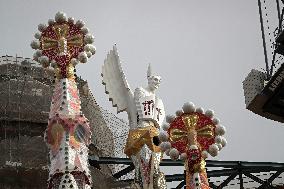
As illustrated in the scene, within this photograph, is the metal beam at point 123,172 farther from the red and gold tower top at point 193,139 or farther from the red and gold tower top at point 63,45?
the red and gold tower top at point 63,45

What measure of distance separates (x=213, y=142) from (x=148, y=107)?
1877mm

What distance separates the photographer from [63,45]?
453 inches

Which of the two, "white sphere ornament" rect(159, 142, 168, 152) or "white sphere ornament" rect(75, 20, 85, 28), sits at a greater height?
"white sphere ornament" rect(75, 20, 85, 28)

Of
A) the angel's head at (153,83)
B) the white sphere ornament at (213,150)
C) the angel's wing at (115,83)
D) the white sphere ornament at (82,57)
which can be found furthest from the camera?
the angel's head at (153,83)

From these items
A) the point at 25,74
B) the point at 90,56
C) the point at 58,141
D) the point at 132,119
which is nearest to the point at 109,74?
the point at 132,119

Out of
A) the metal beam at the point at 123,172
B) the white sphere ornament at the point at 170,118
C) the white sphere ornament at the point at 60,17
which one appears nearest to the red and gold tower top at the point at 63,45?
the white sphere ornament at the point at 60,17

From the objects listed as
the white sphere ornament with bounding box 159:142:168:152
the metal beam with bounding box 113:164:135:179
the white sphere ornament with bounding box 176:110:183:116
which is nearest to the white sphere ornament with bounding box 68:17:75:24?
the white sphere ornament with bounding box 176:110:183:116

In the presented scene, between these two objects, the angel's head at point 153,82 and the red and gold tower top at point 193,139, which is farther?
the angel's head at point 153,82

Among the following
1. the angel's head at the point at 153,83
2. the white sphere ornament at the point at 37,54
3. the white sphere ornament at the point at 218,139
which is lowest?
the white sphere ornament at the point at 218,139

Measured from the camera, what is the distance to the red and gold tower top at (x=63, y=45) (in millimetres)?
11367

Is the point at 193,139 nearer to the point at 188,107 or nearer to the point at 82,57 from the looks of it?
the point at 188,107

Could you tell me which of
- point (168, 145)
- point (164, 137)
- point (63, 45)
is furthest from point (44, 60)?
point (168, 145)

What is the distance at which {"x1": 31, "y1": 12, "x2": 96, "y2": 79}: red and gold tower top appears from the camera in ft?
37.3

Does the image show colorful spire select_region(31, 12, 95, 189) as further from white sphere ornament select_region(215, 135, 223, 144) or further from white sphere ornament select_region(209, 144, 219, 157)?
white sphere ornament select_region(215, 135, 223, 144)
